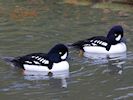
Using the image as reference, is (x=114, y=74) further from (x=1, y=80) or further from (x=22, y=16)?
(x=22, y=16)

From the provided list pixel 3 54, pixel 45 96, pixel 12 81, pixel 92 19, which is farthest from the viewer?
pixel 92 19

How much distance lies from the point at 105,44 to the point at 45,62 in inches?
109

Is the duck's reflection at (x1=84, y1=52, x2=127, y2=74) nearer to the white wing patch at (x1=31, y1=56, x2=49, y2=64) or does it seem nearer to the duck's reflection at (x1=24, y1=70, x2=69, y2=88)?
the duck's reflection at (x1=24, y1=70, x2=69, y2=88)

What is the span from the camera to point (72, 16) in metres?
20.8

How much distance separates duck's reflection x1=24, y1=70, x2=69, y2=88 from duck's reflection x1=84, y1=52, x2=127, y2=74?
1131mm

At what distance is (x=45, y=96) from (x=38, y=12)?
401 inches

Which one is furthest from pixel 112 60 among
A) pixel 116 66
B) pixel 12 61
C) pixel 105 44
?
pixel 12 61

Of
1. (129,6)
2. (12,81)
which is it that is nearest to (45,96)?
(12,81)

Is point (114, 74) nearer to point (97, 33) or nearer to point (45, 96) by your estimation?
point (45, 96)

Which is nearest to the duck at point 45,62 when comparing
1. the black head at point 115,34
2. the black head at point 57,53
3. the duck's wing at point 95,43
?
the black head at point 57,53

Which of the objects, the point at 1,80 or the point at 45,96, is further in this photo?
the point at 1,80

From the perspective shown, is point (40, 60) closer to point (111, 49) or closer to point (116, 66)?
point (116, 66)

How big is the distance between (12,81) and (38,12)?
9077 millimetres

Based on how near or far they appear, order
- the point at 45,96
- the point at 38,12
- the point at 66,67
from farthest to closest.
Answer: the point at 38,12 → the point at 66,67 → the point at 45,96
